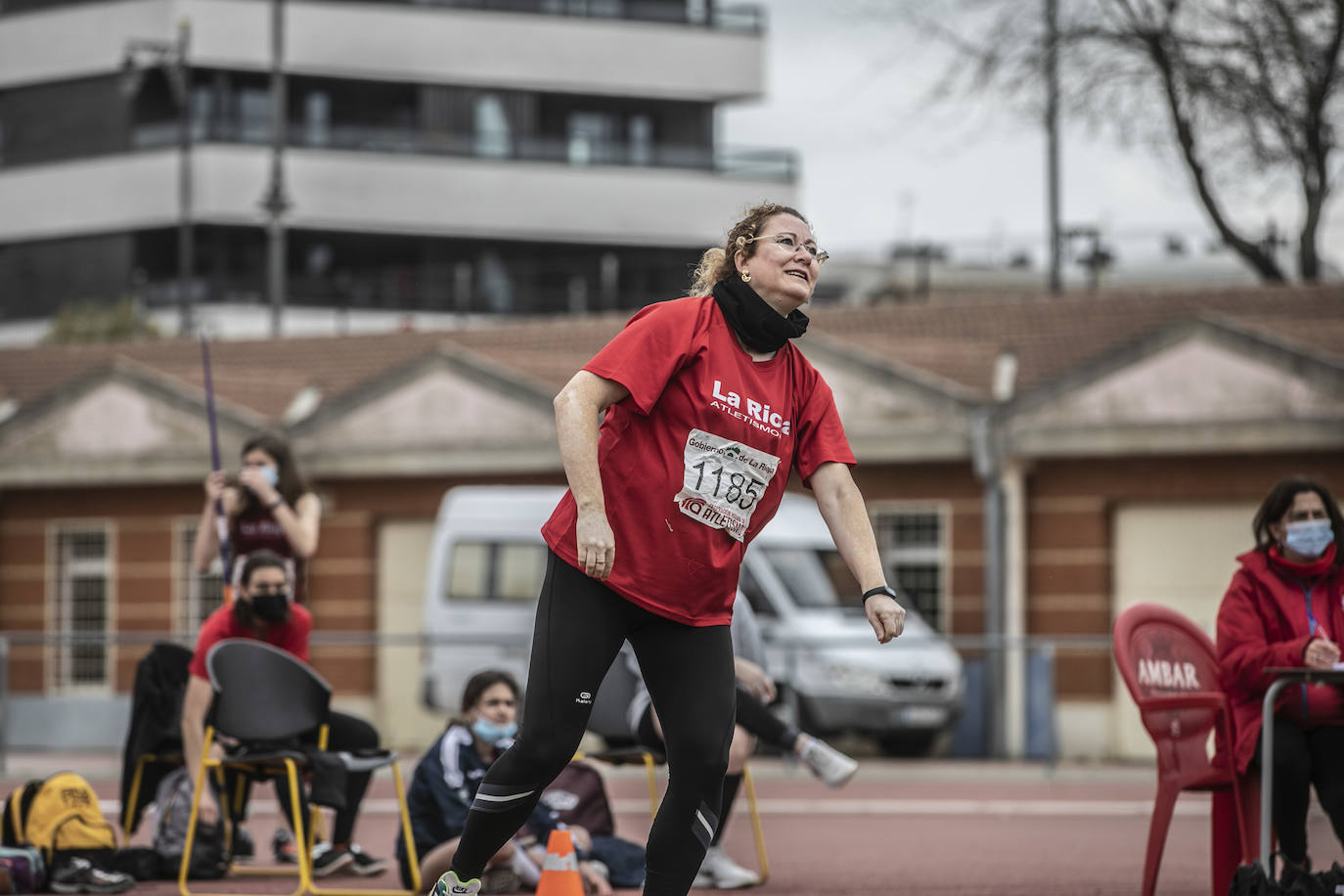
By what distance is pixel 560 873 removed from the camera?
259 inches

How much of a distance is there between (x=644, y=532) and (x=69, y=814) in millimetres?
3899

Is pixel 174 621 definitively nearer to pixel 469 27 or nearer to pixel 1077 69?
pixel 1077 69

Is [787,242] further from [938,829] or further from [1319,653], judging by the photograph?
[938,829]

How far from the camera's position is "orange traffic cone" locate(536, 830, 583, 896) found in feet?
21.5

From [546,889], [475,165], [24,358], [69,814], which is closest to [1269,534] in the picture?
[546,889]

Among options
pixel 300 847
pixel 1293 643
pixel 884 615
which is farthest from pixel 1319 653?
pixel 300 847

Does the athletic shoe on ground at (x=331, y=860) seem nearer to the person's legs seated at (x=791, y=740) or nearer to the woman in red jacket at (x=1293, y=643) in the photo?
the person's legs seated at (x=791, y=740)

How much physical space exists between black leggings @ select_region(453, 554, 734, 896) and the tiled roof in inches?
591

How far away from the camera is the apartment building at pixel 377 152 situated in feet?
166

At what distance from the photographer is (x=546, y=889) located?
259 inches

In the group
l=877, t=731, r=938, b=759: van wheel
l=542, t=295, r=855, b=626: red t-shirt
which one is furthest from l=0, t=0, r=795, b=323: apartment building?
l=542, t=295, r=855, b=626: red t-shirt

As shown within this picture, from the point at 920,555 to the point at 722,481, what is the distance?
1635 centimetres

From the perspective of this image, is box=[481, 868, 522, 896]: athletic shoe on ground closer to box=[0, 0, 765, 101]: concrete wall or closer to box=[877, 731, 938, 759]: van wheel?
box=[877, 731, 938, 759]: van wheel

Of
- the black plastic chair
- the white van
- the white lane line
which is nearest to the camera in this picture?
the black plastic chair
